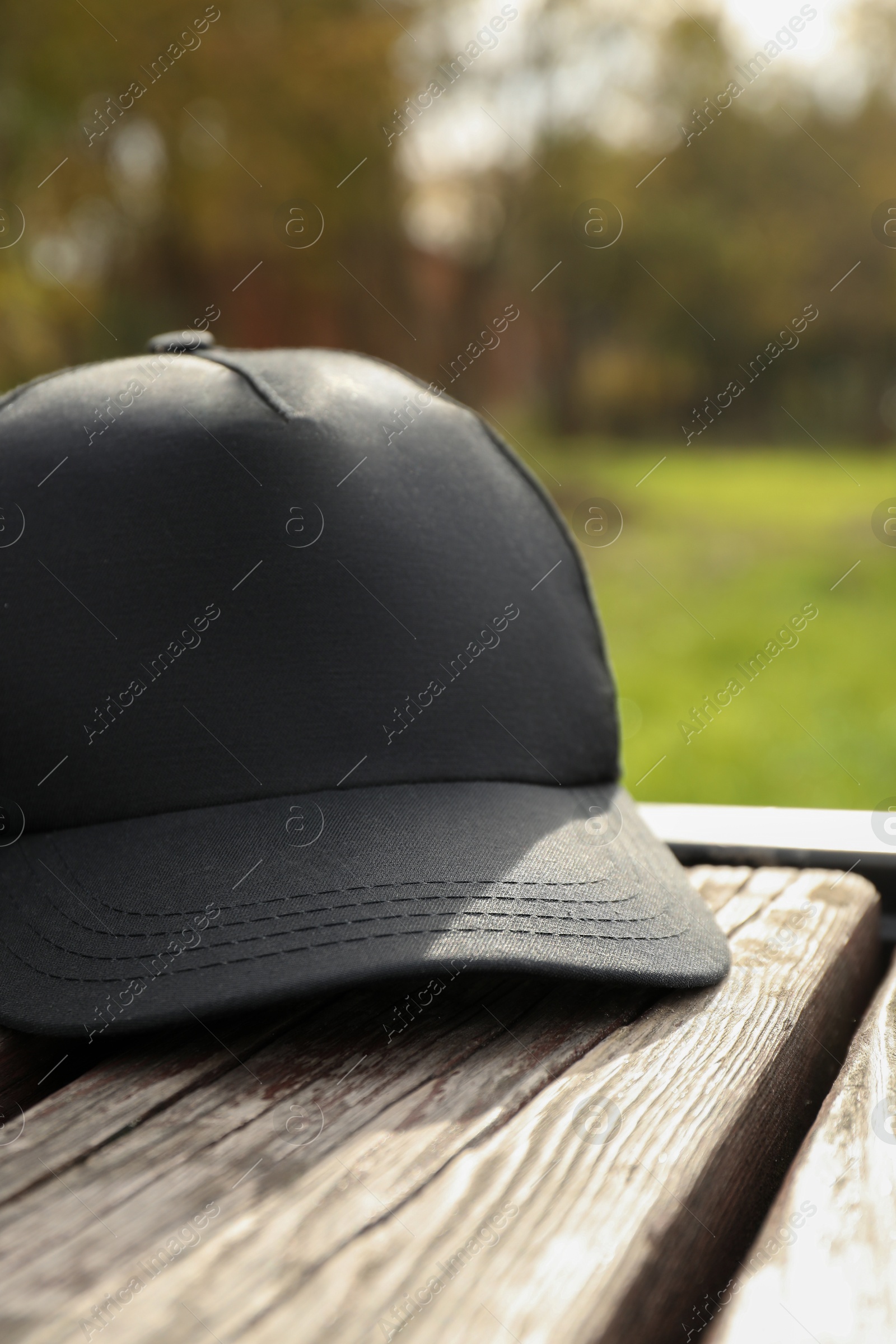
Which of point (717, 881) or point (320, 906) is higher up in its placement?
point (320, 906)

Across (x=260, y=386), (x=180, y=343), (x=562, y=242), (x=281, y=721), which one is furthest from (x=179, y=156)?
(x=281, y=721)

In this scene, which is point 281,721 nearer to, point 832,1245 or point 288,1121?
point 288,1121

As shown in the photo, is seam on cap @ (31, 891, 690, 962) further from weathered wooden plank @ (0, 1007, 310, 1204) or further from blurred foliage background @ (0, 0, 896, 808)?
blurred foliage background @ (0, 0, 896, 808)

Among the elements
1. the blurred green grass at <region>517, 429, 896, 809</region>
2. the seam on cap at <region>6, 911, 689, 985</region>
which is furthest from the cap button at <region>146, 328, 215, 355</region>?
the blurred green grass at <region>517, 429, 896, 809</region>

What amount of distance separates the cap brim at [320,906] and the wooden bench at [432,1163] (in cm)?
4

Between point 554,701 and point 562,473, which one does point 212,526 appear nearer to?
point 554,701

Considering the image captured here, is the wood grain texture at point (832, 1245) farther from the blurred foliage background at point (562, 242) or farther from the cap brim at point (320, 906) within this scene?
the blurred foliage background at point (562, 242)

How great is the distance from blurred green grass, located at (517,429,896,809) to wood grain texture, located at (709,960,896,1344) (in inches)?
112

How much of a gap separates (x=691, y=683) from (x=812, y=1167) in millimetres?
4230

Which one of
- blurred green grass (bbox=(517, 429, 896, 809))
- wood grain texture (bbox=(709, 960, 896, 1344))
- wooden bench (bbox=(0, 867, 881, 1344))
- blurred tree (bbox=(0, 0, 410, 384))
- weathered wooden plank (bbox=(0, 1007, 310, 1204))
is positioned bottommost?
blurred green grass (bbox=(517, 429, 896, 809))

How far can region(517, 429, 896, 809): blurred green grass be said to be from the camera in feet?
12.9

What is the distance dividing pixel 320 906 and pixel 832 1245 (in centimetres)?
41

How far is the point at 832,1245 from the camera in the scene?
61 cm

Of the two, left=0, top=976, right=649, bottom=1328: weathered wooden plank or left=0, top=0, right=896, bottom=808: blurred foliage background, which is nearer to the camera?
left=0, top=976, right=649, bottom=1328: weathered wooden plank
